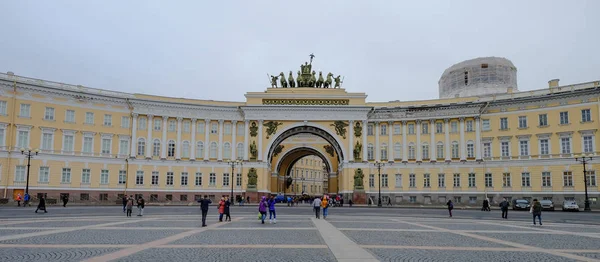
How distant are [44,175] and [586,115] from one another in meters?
→ 60.5

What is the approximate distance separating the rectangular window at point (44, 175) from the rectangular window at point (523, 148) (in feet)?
180

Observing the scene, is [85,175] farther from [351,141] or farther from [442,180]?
[442,180]

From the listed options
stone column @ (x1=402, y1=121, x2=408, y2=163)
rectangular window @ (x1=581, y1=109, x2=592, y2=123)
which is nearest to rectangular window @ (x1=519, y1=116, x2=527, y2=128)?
rectangular window @ (x1=581, y1=109, x2=592, y2=123)

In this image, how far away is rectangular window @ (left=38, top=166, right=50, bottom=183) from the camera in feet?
181

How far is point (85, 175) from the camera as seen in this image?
58.9 metres

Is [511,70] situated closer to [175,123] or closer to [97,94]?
[175,123]

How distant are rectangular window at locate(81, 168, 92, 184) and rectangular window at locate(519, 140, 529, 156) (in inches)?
2035

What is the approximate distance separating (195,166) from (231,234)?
4668 centimetres

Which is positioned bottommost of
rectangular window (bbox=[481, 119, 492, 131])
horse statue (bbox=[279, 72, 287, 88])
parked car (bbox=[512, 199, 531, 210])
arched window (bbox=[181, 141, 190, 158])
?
parked car (bbox=[512, 199, 531, 210])

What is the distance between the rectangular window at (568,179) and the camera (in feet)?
177

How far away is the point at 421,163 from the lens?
211ft

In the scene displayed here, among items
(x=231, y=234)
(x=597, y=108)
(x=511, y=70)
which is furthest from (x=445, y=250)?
(x=511, y=70)

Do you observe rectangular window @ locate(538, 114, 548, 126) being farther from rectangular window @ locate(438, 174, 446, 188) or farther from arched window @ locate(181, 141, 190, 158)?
arched window @ locate(181, 141, 190, 158)

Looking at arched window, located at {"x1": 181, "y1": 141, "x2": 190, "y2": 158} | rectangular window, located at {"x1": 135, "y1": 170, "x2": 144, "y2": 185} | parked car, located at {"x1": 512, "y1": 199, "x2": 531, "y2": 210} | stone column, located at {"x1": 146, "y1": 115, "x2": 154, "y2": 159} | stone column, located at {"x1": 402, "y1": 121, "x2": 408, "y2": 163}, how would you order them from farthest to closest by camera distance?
1. stone column, located at {"x1": 402, "y1": 121, "x2": 408, "y2": 163}
2. arched window, located at {"x1": 181, "y1": 141, "x2": 190, "y2": 158}
3. stone column, located at {"x1": 146, "y1": 115, "x2": 154, "y2": 159}
4. rectangular window, located at {"x1": 135, "y1": 170, "x2": 144, "y2": 185}
5. parked car, located at {"x1": 512, "y1": 199, "x2": 531, "y2": 210}
